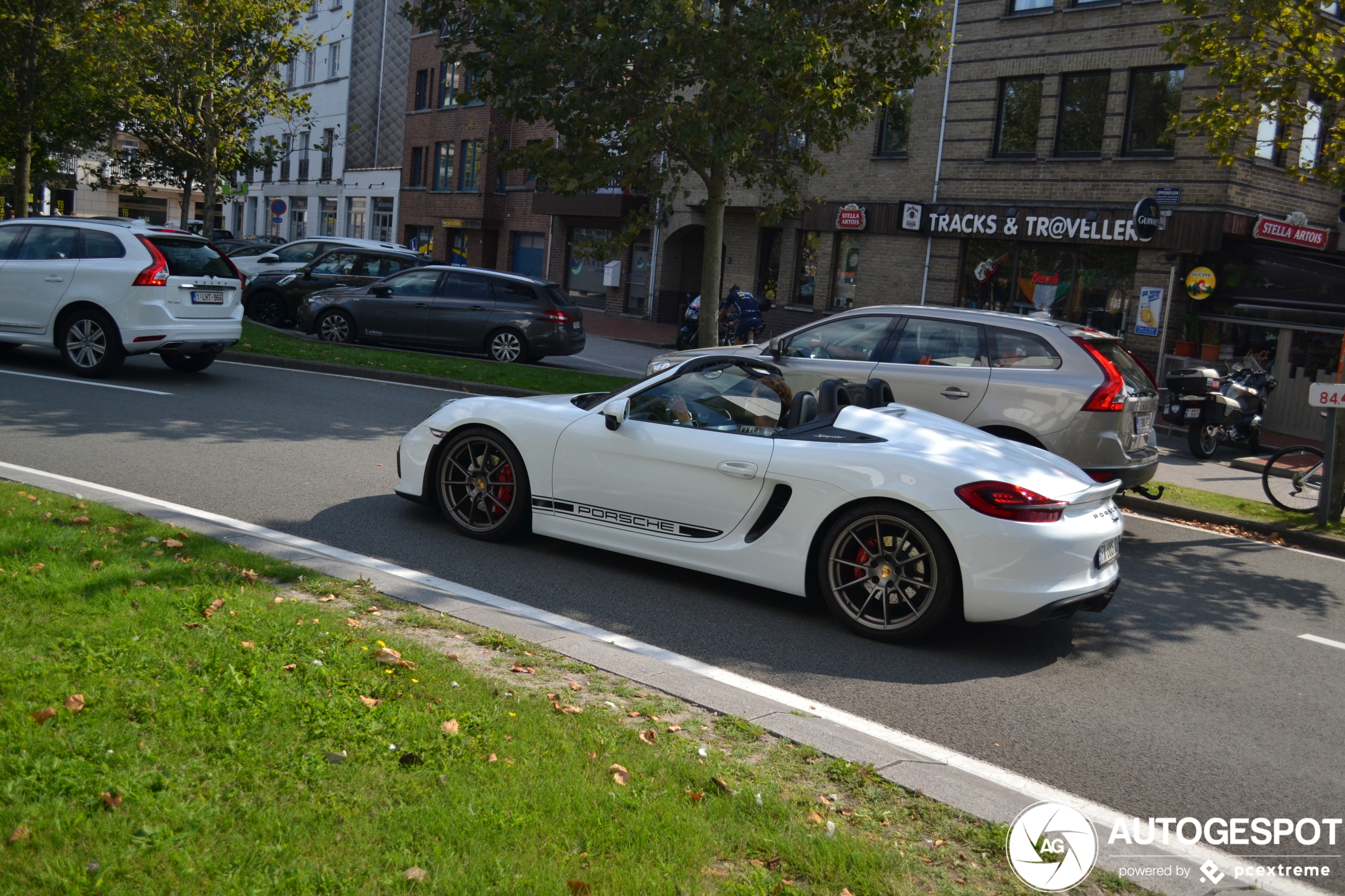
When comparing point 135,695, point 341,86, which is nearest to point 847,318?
point 135,695

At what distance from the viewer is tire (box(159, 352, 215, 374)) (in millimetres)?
14859

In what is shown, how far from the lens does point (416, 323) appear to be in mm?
19266

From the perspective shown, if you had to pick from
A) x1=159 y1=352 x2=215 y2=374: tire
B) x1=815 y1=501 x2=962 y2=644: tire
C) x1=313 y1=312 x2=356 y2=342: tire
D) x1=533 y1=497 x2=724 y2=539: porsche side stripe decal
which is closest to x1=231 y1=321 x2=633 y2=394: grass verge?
x1=313 y1=312 x2=356 y2=342: tire

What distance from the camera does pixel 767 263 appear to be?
32375 millimetres

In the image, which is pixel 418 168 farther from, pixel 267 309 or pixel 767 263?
pixel 267 309

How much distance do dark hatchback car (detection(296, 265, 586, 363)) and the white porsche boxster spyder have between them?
37.7 ft

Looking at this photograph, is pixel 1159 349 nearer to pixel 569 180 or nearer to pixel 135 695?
pixel 569 180

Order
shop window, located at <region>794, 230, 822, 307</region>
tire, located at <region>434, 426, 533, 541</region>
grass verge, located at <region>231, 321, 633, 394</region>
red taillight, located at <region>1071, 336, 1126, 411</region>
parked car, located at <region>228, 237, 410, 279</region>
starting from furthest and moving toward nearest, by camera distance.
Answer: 1. shop window, located at <region>794, 230, 822, 307</region>
2. parked car, located at <region>228, 237, 410, 279</region>
3. grass verge, located at <region>231, 321, 633, 394</region>
4. red taillight, located at <region>1071, 336, 1126, 411</region>
5. tire, located at <region>434, 426, 533, 541</region>

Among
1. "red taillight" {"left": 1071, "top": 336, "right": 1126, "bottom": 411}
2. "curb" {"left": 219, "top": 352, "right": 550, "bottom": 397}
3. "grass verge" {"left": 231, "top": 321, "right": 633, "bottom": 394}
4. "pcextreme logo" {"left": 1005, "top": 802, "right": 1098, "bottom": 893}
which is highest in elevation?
"red taillight" {"left": 1071, "top": 336, "right": 1126, "bottom": 411}

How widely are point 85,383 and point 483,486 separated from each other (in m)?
7.90

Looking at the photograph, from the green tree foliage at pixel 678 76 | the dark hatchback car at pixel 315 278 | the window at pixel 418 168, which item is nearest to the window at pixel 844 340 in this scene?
the green tree foliage at pixel 678 76

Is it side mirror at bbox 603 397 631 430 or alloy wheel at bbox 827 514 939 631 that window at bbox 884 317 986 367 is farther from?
alloy wheel at bbox 827 514 939 631

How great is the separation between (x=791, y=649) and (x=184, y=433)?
A: 6.92 meters

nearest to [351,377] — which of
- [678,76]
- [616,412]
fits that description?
[678,76]
